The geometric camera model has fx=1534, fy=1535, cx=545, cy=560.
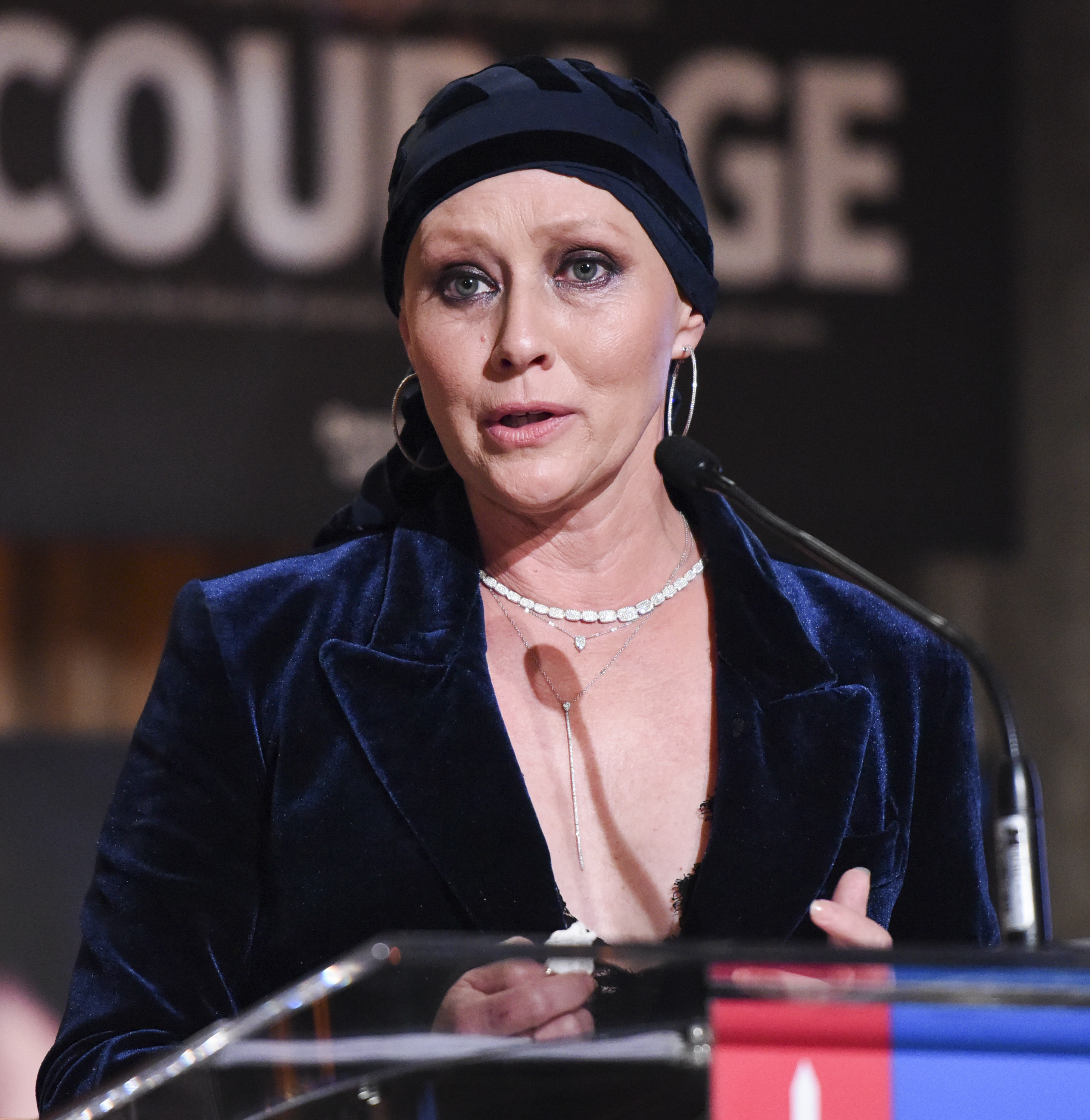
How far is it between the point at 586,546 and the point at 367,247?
1775 millimetres

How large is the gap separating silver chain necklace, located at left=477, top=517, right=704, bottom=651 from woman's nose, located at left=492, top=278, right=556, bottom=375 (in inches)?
11.0

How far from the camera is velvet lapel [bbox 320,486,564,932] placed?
4.64 ft

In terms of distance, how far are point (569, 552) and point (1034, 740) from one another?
8.53ft

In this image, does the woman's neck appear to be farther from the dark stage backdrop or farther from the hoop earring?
the dark stage backdrop

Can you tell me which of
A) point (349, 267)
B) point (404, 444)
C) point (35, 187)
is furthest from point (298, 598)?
point (35, 187)

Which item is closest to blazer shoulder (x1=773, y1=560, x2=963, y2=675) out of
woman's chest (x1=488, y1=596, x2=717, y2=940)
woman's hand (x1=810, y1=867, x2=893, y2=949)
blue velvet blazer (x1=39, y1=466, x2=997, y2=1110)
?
blue velvet blazer (x1=39, y1=466, x2=997, y2=1110)

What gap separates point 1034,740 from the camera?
153 inches

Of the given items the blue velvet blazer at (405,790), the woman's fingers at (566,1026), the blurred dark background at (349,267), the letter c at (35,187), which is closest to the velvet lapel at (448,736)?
the blue velvet blazer at (405,790)

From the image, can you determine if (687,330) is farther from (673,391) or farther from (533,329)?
(533,329)

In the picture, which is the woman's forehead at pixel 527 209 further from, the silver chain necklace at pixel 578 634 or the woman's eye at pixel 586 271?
the silver chain necklace at pixel 578 634

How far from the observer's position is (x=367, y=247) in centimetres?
324

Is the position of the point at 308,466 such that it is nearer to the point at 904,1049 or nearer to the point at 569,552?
the point at 569,552

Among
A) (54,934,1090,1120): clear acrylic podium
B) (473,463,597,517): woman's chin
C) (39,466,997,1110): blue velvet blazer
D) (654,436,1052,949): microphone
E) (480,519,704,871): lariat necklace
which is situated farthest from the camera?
(480,519,704,871): lariat necklace

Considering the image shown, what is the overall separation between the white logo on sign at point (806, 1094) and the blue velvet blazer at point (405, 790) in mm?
614
